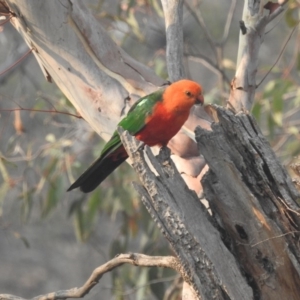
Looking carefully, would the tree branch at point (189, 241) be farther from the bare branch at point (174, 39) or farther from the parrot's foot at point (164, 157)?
the bare branch at point (174, 39)

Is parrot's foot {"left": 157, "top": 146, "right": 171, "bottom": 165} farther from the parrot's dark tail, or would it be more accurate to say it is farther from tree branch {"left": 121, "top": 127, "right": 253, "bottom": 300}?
→ the parrot's dark tail

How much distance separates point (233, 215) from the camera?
197 cm

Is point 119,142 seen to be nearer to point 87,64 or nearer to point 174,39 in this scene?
point 87,64

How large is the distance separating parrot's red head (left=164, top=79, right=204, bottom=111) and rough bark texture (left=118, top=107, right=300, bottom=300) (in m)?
0.39

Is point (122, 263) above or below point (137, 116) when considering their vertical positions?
below

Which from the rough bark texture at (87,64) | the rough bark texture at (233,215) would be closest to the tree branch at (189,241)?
the rough bark texture at (233,215)

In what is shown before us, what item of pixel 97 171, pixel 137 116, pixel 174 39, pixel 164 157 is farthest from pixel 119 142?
pixel 174 39

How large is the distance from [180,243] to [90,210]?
8.26 feet

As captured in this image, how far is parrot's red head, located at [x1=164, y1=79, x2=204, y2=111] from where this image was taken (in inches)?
94.5

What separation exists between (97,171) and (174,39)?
1.95 ft

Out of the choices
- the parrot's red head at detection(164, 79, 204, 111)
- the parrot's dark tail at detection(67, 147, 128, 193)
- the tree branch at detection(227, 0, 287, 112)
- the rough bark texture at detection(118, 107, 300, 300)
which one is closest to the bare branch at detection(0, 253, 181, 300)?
the rough bark texture at detection(118, 107, 300, 300)

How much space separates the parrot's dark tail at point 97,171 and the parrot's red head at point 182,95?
Result: 10.7 inches

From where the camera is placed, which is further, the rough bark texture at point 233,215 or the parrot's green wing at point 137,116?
the parrot's green wing at point 137,116

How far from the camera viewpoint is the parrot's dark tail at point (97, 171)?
2535mm
